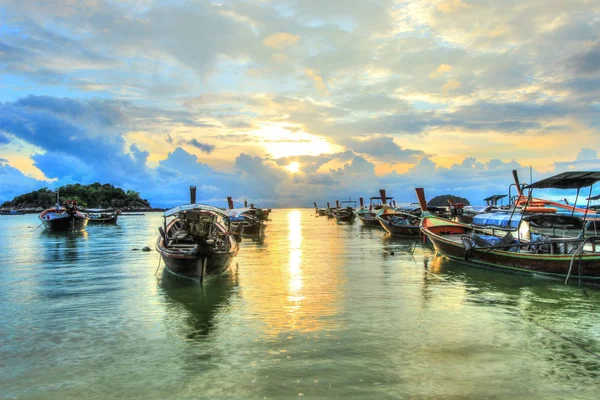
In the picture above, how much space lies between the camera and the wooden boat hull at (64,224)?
54750 mm

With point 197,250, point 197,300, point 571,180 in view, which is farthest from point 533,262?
point 197,250

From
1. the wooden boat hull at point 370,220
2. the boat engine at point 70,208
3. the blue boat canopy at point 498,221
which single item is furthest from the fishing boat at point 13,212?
the blue boat canopy at point 498,221

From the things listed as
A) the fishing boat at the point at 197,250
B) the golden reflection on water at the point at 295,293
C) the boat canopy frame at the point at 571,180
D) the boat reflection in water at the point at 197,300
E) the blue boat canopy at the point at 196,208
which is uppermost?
the boat canopy frame at the point at 571,180

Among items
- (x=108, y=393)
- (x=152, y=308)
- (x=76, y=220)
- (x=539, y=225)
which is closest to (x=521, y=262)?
(x=539, y=225)

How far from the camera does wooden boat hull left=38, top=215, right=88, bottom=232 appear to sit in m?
54.8

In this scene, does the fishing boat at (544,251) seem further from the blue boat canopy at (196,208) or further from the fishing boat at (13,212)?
the fishing boat at (13,212)

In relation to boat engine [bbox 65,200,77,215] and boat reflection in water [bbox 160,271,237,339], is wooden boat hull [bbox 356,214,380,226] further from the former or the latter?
boat reflection in water [bbox 160,271,237,339]

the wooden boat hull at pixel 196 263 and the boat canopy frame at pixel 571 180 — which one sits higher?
the boat canopy frame at pixel 571 180

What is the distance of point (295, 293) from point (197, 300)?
3.50 metres

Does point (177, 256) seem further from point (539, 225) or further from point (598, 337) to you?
point (539, 225)

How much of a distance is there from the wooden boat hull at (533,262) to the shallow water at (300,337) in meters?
0.55

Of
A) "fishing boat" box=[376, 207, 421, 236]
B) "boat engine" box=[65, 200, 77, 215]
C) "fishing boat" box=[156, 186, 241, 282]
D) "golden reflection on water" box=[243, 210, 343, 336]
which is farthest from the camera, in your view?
"boat engine" box=[65, 200, 77, 215]

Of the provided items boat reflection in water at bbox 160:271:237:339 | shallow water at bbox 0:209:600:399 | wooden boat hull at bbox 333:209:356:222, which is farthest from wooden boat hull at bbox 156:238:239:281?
wooden boat hull at bbox 333:209:356:222

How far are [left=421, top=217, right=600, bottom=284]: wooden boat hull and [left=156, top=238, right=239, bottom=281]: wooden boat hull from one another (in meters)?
11.6
